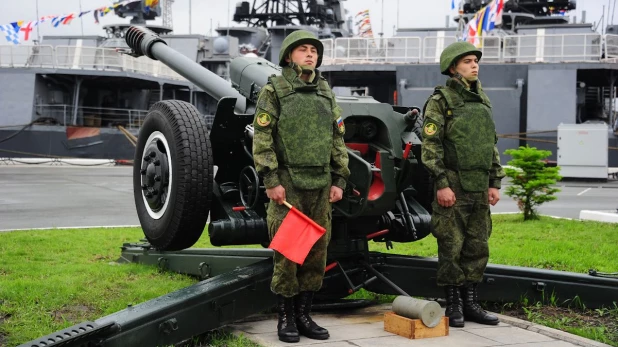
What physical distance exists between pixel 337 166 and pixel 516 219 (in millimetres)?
8059

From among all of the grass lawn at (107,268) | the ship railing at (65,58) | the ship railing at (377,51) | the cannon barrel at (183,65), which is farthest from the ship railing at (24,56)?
the cannon barrel at (183,65)

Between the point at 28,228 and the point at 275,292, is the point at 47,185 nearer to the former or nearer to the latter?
the point at 28,228

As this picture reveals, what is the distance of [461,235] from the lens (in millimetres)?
4840

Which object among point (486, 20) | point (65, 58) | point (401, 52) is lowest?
point (65, 58)

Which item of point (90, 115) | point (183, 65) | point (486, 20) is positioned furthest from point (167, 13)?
point (183, 65)

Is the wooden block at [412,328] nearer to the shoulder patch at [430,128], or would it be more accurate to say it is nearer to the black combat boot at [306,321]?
the black combat boot at [306,321]

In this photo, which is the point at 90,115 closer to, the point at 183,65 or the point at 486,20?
the point at 486,20

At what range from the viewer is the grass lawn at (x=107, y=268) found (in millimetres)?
4902

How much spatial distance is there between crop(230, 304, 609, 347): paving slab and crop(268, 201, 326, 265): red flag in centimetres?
52

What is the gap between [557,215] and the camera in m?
12.8

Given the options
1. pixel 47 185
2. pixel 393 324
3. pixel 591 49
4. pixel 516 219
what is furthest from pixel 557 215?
pixel 591 49

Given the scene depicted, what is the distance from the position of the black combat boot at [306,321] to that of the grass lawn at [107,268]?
418 millimetres

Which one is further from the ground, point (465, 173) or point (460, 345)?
point (465, 173)

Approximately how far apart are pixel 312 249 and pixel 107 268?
2926mm
